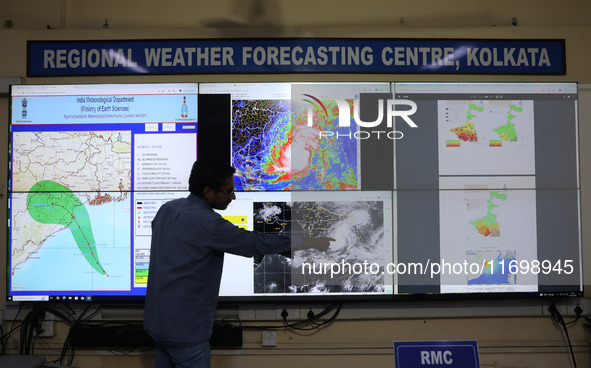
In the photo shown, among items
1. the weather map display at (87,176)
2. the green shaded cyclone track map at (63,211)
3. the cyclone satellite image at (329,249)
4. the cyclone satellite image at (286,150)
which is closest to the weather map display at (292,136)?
the cyclone satellite image at (286,150)

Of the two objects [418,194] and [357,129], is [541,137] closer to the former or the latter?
[418,194]

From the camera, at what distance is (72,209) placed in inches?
118

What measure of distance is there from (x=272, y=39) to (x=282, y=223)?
1187mm

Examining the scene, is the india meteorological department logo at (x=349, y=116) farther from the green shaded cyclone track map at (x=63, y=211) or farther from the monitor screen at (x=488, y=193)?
the green shaded cyclone track map at (x=63, y=211)

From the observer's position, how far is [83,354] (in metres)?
3.04

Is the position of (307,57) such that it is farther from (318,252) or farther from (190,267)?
(190,267)

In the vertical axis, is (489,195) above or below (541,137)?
below

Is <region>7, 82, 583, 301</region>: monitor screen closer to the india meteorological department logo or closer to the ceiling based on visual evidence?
the india meteorological department logo

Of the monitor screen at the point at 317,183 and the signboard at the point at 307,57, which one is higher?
the signboard at the point at 307,57

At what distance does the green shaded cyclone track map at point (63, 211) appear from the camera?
299 cm

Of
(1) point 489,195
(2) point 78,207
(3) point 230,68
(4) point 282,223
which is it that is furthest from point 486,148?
(2) point 78,207

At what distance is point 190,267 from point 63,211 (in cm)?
134

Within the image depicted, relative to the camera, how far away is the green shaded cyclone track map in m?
2.99

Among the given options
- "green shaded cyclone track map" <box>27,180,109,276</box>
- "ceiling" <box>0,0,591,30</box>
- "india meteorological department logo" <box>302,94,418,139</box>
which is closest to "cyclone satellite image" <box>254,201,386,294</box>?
"india meteorological department logo" <box>302,94,418,139</box>
